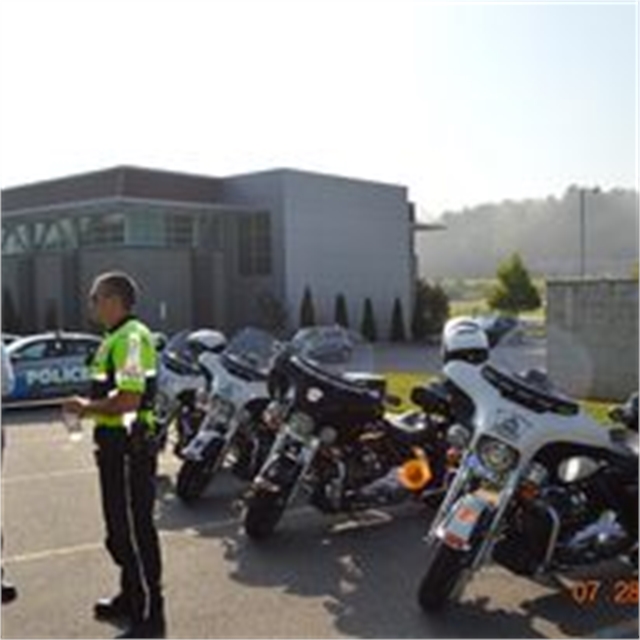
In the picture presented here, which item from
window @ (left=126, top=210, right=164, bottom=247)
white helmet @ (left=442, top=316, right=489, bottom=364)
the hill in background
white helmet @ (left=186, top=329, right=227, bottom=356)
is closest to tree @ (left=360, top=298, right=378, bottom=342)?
window @ (left=126, top=210, right=164, bottom=247)

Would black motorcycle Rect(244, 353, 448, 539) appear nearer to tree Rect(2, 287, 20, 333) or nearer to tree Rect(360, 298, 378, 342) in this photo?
tree Rect(2, 287, 20, 333)

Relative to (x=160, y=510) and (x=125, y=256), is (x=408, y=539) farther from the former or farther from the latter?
(x=125, y=256)

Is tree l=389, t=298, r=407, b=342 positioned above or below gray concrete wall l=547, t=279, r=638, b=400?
below

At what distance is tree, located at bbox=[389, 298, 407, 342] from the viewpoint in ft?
168

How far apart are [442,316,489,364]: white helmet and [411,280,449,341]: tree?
145 feet

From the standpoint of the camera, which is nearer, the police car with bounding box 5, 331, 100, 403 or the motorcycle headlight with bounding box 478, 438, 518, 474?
the motorcycle headlight with bounding box 478, 438, 518, 474

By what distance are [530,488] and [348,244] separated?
45.0 meters

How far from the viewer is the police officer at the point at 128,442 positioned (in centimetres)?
585

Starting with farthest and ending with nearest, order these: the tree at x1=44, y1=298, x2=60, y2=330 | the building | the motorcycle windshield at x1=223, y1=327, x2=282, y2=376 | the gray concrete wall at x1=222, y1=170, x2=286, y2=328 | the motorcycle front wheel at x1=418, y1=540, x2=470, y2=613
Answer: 1. the gray concrete wall at x1=222, y1=170, x2=286, y2=328
2. the tree at x1=44, y1=298, x2=60, y2=330
3. the building
4. the motorcycle windshield at x1=223, y1=327, x2=282, y2=376
5. the motorcycle front wheel at x1=418, y1=540, x2=470, y2=613

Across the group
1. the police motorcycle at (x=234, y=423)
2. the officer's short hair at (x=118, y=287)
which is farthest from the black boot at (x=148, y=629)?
the police motorcycle at (x=234, y=423)

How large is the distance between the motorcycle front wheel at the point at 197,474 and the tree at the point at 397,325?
41.5 m

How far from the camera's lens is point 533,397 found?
633 centimetres

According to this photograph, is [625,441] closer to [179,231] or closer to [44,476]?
[44,476]

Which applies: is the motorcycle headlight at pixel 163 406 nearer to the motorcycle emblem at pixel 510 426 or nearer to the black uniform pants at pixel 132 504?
the black uniform pants at pixel 132 504
